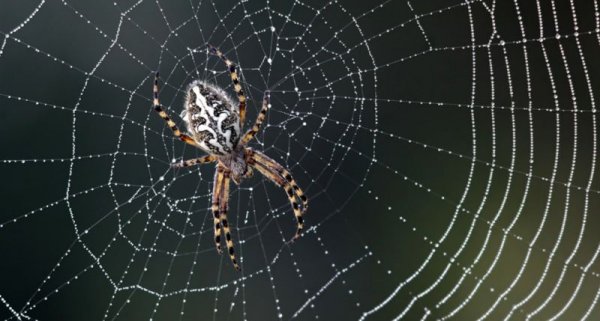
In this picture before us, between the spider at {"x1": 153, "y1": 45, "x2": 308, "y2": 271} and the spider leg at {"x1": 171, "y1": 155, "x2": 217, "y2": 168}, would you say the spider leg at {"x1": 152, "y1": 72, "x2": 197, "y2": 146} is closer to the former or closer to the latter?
the spider at {"x1": 153, "y1": 45, "x2": 308, "y2": 271}

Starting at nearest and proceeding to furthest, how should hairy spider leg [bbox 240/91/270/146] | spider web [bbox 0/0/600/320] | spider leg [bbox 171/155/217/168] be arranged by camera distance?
hairy spider leg [bbox 240/91/270/146] < spider leg [bbox 171/155/217/168] < spider web [bbox 0/0/600/320]

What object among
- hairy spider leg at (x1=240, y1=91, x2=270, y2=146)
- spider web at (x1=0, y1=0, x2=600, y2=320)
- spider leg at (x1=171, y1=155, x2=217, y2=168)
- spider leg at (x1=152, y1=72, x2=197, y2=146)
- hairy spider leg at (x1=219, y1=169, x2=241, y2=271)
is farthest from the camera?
spider web at (x1=0, y1=0, x2=600, y2=320)

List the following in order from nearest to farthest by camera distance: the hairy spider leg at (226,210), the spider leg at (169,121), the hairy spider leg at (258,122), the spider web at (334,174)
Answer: the spider leg at (169,121) < the hairy spider leg at (258,122) < the hairy spider leg at (226,210) < the spider web at (334,174)

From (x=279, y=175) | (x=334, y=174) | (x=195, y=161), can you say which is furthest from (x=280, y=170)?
(x=334, y=174)

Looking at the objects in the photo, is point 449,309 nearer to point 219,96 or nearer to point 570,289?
point 570,289

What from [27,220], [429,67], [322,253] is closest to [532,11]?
[429,67]

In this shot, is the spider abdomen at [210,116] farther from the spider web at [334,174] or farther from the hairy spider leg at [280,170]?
the spider web at [334,174]

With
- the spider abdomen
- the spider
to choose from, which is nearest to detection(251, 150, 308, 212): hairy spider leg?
the spider

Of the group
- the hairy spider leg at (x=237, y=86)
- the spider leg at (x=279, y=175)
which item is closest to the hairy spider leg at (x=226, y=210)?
the spider leg at (x=279, y=175)

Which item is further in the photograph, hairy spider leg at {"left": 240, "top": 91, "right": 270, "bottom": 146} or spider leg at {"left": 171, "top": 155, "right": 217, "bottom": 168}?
spider leg at {"left": 171, "top": 155, "right": 217, "bottom": 168}
